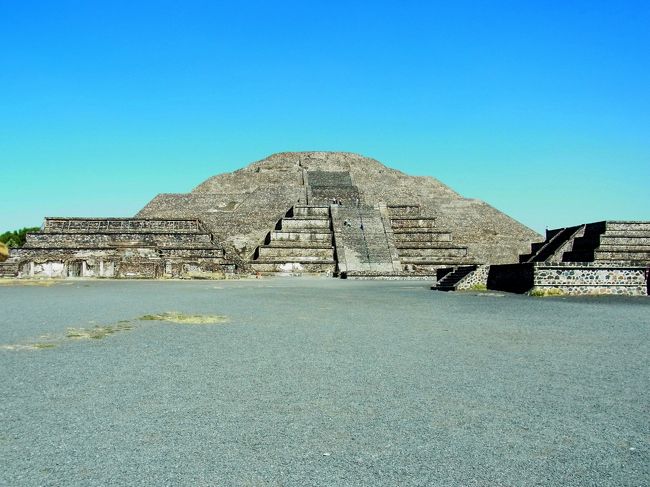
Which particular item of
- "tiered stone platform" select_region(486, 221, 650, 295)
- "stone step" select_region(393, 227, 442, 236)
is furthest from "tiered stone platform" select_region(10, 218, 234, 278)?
"tiered stone platform" select_region(486, 221, 650, 295)

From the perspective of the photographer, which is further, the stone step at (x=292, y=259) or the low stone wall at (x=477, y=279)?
the stone step at (x=292, y=259)

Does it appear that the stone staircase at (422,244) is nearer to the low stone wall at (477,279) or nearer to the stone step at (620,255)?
the stone step at (620,255)

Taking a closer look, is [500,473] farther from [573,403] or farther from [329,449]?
[573,403]

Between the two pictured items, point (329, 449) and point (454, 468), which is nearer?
point (454, 468)

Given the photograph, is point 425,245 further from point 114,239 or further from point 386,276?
point 114,239

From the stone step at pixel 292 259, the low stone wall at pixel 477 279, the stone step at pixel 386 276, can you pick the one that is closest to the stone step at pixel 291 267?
the stone step at pixel 292 259

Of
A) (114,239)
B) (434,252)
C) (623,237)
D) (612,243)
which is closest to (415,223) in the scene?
(434,252)

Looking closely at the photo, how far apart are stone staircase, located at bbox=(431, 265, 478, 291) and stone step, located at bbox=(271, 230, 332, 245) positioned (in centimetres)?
1480

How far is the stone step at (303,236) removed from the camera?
36.7 meters

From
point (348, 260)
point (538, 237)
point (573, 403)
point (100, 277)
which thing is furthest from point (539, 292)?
point (538, 237)

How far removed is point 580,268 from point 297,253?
20.6 meters

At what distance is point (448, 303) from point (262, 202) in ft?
105

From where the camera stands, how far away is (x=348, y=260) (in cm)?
3441

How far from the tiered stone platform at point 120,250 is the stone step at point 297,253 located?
3127mm
